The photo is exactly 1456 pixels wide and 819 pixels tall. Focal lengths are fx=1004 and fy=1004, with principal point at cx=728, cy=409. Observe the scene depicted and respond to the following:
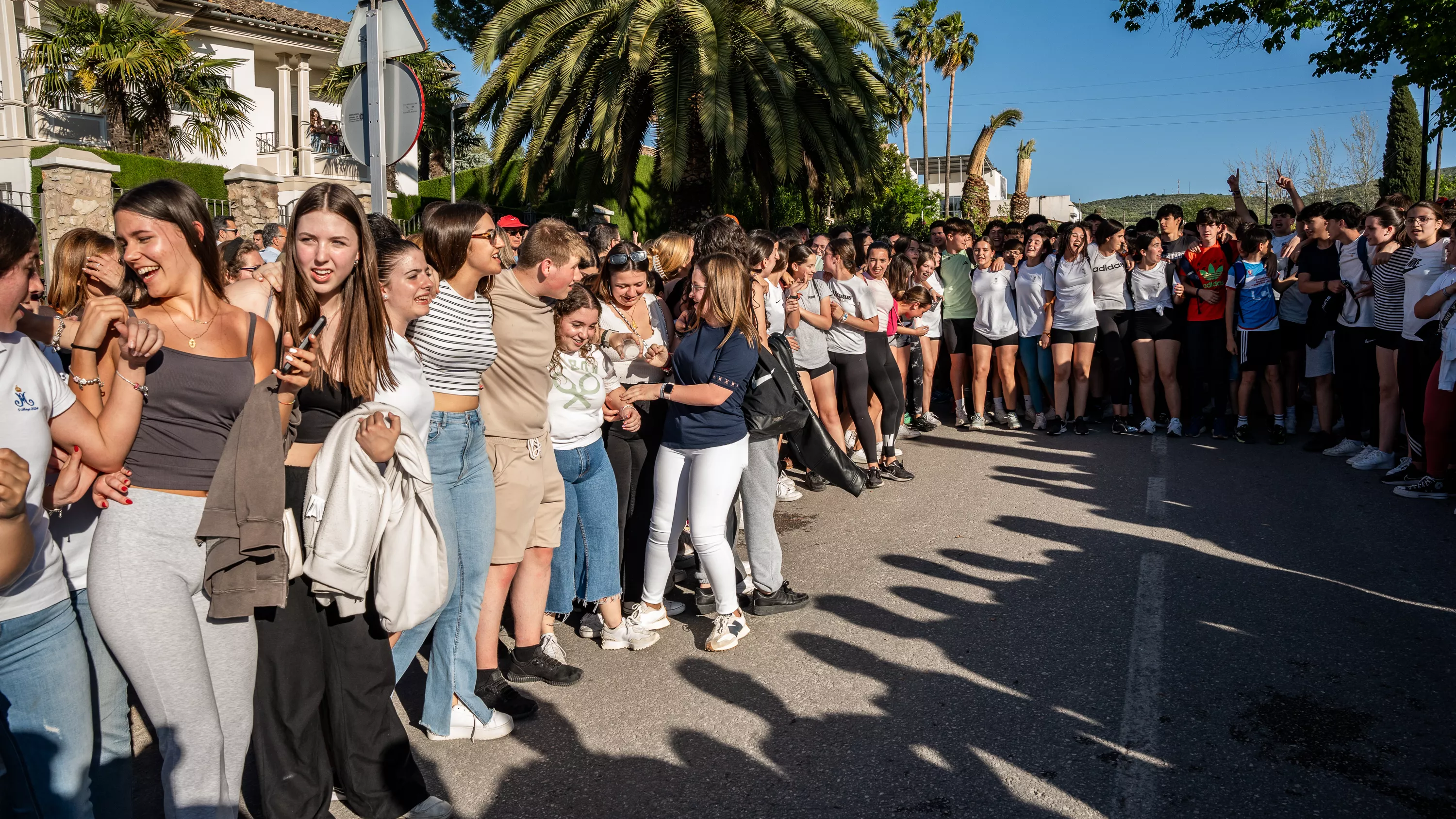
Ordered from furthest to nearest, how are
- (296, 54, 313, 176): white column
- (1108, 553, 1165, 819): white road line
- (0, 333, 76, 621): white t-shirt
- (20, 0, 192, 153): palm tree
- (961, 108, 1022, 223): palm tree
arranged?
(961, 108, 1022, 223): palm tree
(296, 54, 313, 176): white column
(20, 0, 192, 153): palm tree
(1108, 553, 1165, 819): white road line
(0, 333, 76, 621): white t-shirt

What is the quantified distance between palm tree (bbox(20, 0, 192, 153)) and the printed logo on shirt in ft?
80.3

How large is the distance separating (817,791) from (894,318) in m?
5.87

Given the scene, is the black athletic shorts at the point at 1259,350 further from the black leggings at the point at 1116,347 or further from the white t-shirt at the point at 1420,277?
the white t-shirt at the point at 1420,277

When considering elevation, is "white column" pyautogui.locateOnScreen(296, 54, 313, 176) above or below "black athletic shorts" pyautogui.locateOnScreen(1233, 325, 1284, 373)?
above

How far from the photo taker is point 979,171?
41.9 m

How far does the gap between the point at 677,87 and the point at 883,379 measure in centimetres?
760

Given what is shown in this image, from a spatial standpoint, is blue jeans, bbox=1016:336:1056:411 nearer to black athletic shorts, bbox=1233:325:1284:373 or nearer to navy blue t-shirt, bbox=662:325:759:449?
black athletic shorts, bbox=1233:325:1284:373

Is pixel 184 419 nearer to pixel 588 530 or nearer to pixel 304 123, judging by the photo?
pixel 588 530

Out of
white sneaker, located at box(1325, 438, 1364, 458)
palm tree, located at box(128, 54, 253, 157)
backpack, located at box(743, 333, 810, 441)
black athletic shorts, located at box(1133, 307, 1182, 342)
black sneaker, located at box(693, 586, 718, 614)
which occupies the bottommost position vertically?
black sneaker, located at box(693, 586, 718, 614)

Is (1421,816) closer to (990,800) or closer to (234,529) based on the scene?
(990,800)

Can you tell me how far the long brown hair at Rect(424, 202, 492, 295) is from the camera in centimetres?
381

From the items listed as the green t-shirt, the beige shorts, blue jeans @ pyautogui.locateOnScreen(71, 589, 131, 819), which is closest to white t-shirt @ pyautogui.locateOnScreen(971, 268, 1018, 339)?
the green t-shirt

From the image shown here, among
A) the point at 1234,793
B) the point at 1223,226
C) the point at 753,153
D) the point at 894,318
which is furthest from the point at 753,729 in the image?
the point at 753,153

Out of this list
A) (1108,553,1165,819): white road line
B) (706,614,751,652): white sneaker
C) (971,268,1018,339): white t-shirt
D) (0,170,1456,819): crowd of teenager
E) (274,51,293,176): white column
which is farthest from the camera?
(274,51,293,176): white column
